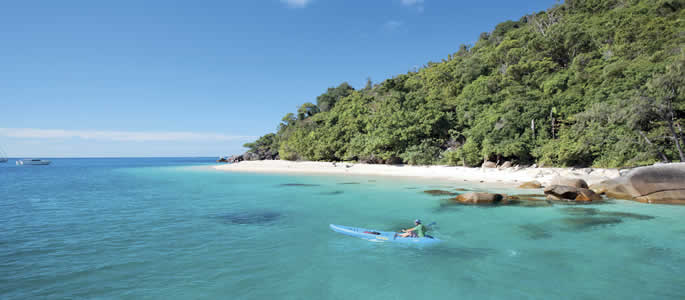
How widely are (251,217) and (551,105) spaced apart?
3572 cm

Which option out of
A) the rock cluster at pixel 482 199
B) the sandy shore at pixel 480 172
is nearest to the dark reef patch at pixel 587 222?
the rock cluster at pixel 482 199

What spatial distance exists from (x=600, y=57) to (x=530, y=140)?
23499 millimetres

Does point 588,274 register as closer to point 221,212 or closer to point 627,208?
point 627,208

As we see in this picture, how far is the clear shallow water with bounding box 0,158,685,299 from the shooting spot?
8.18m

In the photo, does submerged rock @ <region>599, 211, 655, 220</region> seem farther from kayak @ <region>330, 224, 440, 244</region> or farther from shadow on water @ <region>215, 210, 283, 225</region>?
shadow on water @ <region>215, 210, 283, 225</region>

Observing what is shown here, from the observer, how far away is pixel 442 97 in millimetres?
56750

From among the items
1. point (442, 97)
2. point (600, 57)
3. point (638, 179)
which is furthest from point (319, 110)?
point (638, 179)

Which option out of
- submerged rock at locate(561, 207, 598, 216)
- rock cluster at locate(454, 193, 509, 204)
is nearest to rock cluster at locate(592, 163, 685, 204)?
submerged rock at locate(561, 207, 598, 216)

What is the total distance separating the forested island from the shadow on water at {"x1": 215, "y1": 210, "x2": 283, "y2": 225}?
27.4 metres

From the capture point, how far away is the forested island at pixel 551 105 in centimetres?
2584

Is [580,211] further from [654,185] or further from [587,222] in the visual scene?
[654,185]

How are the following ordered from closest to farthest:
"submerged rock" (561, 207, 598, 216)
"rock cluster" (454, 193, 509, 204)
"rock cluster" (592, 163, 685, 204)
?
"submerged rock" (561, 207, 598, 216) → "rock cluster" (592, 163, 685, 204) → "rock cluster" (454, 193, 509, 204)

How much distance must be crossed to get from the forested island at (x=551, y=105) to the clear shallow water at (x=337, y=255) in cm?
1136

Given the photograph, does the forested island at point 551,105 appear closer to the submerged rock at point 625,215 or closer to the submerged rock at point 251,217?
the submerged rock at point 625,215
